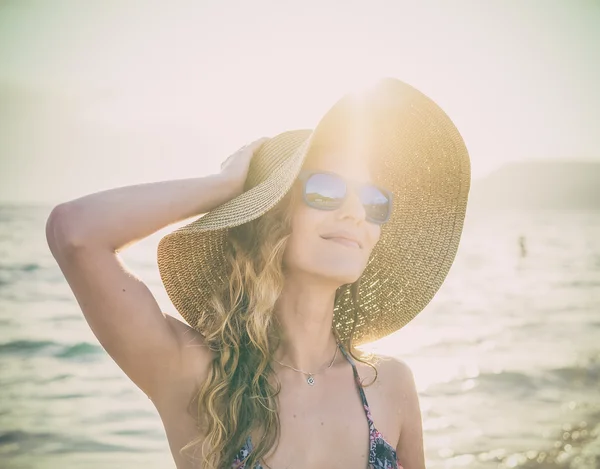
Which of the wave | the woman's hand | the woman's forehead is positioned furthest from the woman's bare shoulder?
the wave

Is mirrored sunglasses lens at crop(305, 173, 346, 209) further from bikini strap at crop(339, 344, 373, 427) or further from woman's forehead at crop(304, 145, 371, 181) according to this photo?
bikini strap at crop(339, 344, 373, 427)

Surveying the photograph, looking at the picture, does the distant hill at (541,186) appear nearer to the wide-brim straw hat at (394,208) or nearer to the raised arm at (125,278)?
the wide-brim straw hat at (394,208)

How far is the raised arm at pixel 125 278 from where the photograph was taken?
2.44m

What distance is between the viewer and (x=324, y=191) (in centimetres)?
298

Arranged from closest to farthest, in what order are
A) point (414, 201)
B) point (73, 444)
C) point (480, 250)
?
point (414, 201), point (73, 444), point (480, 250)

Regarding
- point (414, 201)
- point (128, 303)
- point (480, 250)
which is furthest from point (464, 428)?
point (480, 250)

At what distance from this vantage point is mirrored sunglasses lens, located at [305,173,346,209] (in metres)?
2.96

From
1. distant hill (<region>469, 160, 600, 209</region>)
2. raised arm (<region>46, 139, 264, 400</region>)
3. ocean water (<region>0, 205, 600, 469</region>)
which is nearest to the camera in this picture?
raised arm (<region>46, 139, 264, 400</region>)

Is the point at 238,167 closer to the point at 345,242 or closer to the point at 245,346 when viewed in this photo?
the point at 345,242

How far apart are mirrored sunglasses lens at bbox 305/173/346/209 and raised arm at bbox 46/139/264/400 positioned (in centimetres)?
55

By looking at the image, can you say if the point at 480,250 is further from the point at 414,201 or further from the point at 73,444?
the point at 414,201

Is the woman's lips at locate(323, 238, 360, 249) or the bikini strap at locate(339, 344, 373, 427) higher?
the woman's lips at locate(323, 238, 360, 249)

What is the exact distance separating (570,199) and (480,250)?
7968 cm

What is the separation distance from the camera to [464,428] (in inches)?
315
